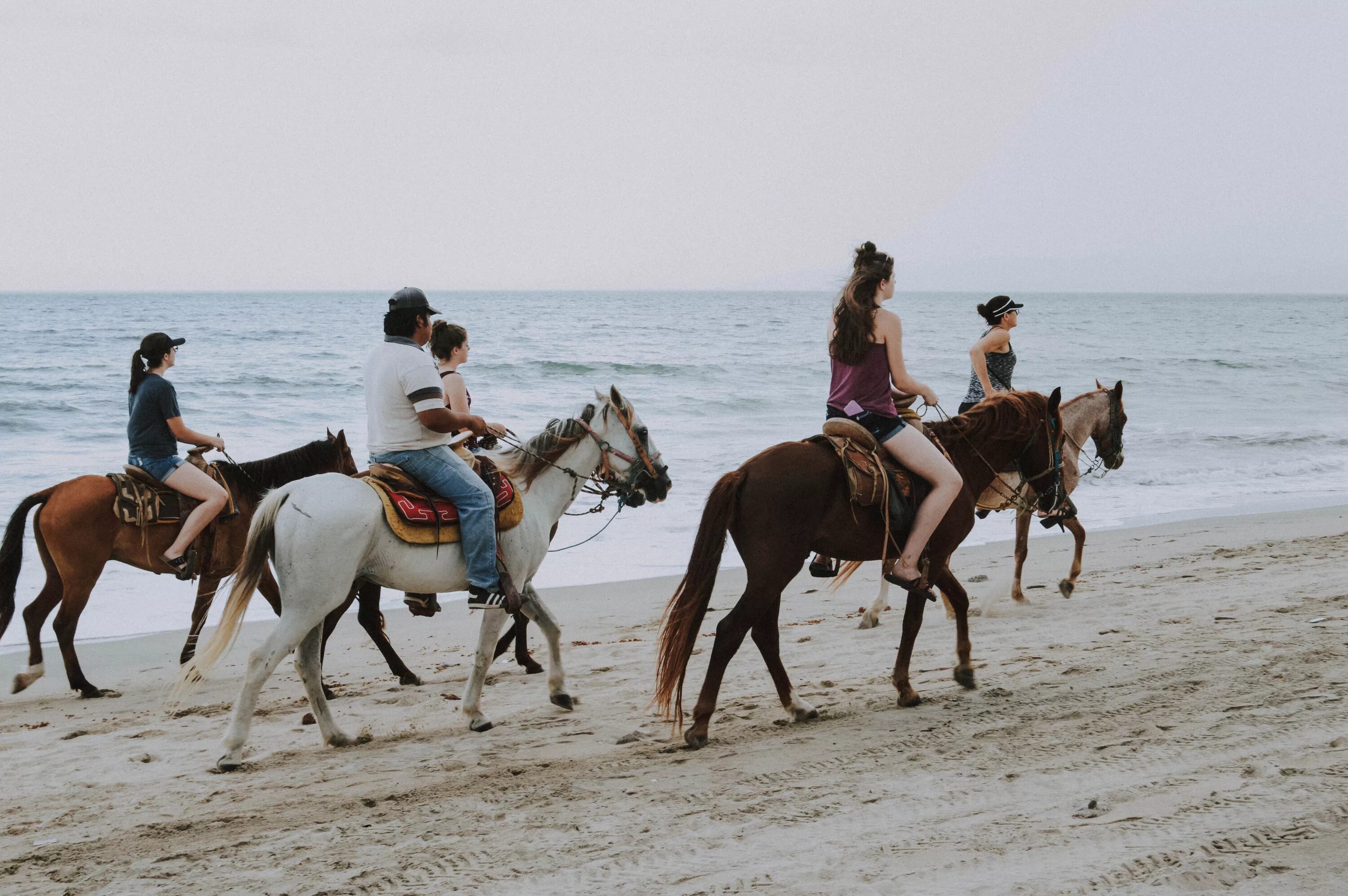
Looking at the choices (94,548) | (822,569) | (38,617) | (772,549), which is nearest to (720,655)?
(772,549)

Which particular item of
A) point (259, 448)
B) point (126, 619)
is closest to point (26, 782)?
point (126, 619)

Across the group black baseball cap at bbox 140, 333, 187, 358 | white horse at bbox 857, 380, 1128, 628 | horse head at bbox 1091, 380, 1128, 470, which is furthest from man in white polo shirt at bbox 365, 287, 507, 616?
horse head at bbox 1091, 380, 1128, 470

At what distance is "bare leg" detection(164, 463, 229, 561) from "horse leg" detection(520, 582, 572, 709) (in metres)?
2.60

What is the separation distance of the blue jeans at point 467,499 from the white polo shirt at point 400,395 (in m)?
0.06

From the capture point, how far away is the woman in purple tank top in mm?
5379

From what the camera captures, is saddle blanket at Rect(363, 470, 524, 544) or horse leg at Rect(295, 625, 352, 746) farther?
horse leg at Rect(295, 625, 352, 746)

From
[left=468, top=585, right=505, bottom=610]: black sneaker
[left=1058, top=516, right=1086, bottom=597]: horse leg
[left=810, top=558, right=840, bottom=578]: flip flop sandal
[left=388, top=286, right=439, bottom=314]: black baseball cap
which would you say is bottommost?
[left=1058, top=516, right=1086, bottom=597]: horse leg

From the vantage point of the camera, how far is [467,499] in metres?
5.62

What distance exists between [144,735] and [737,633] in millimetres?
3451

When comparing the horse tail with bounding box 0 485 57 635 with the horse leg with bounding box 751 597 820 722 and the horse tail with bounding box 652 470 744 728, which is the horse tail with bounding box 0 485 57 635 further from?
the horse leg with bounding box 751 597 820 722

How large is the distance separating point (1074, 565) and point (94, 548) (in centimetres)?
747

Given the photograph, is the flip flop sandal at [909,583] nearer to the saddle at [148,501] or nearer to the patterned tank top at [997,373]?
the patterned tank top at [997,373]

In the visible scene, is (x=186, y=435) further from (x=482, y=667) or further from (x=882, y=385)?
(x=882, y=385)

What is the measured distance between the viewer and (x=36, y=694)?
278 inches
